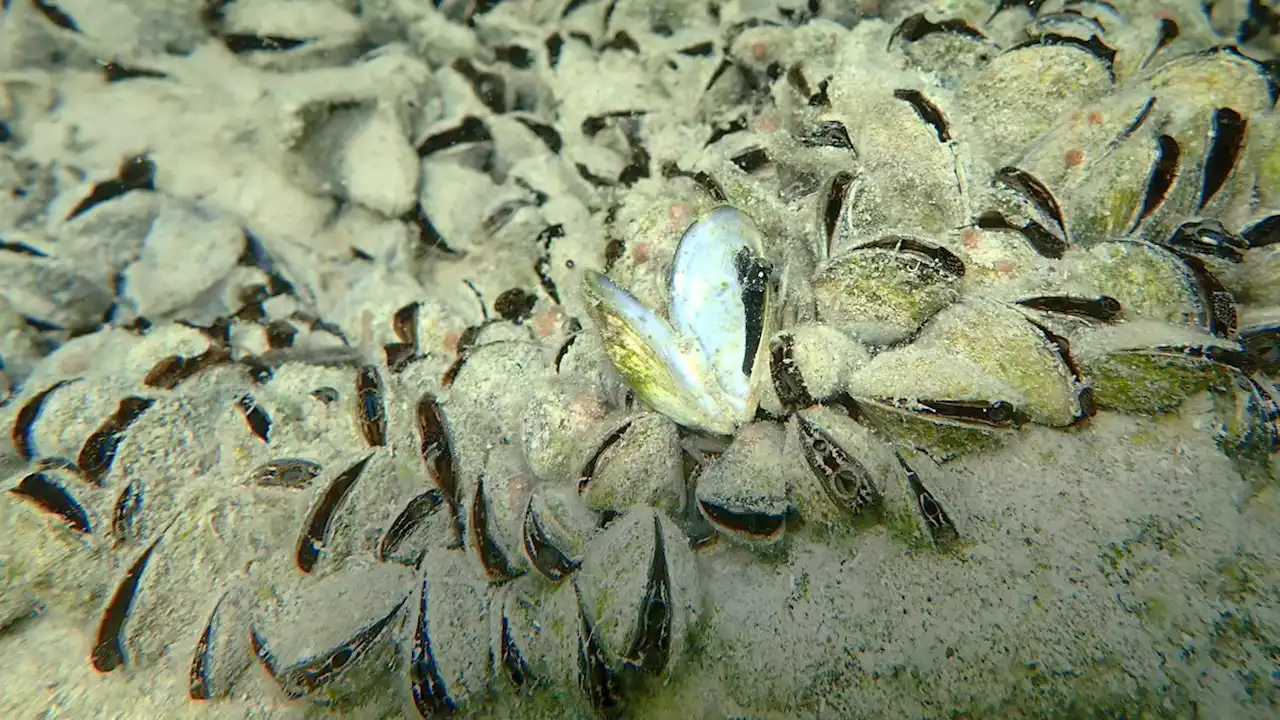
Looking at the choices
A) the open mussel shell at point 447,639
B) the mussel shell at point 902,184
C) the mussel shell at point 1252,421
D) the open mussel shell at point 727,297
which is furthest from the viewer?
the mussel shell at point 902,184

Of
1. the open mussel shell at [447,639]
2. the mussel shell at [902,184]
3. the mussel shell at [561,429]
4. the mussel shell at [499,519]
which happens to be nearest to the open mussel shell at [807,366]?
the mussel shell at [902,184]

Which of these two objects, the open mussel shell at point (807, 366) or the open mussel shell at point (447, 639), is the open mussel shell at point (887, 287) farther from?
the open mussel shell at point (447, 639)

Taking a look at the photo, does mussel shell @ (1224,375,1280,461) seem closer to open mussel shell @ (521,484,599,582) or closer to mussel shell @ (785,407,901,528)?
mussel shell @ (785,407,901,528)

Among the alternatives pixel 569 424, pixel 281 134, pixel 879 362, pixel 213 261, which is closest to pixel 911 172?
pixel 879 362

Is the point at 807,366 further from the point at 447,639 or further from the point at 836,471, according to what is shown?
the point at 447,639

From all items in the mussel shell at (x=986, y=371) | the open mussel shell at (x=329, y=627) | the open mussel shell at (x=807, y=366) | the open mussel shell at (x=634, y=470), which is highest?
the mussel shell at (x=986, y=371)

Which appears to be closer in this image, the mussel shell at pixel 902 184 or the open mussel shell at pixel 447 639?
the open mussel shell at pixel 447 639

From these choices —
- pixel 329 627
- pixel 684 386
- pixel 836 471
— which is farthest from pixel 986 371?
pixel 329 627

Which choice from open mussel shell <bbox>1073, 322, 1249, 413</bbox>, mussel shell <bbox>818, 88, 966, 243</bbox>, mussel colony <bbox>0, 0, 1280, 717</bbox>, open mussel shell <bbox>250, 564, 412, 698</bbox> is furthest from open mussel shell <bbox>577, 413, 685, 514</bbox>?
open mussel shell <bbox>1073, 322, 1249, 413</bbox>
